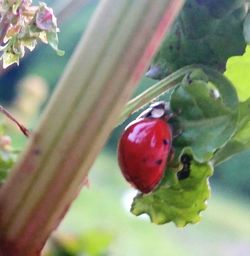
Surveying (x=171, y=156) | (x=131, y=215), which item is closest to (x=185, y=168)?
(x=171, y=156)

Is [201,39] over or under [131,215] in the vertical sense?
over

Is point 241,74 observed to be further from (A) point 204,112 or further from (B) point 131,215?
(B) point 131,215

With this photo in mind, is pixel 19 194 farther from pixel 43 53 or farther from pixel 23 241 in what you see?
pixel 43 53

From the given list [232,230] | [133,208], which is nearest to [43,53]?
[232,230]

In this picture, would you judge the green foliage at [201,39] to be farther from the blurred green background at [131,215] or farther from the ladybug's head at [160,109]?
the blurred green background at [131,215]

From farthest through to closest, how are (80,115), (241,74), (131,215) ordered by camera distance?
(131,215) → (241,74) → (80,115)

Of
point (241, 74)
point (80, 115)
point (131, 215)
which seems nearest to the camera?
point (80, 115)

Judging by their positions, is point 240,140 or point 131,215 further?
point 131,215
